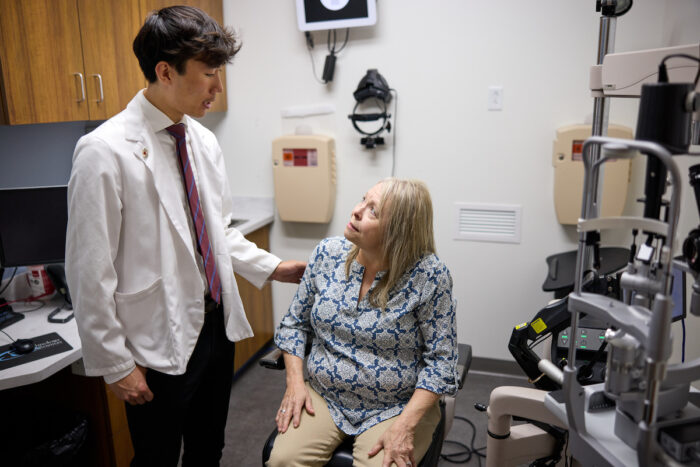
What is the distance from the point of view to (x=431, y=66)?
2.70m

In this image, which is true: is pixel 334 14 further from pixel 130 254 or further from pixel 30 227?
pixel 130 254

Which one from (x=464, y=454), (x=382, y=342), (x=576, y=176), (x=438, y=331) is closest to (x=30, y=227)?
(x=382, y=342)

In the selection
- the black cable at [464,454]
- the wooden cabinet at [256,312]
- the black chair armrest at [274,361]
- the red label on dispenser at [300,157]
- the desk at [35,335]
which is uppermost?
the red label on dispenser at [300,157]

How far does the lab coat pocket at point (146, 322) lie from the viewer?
142 centimetres

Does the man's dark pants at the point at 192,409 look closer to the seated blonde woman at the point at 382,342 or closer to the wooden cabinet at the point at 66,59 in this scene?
the seated blonde woman at the point at 382,342

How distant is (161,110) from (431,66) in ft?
5.27

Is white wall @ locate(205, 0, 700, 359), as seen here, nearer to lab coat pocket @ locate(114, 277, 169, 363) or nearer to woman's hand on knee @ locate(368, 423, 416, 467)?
woman's hand on knee @ locate(368, 423, 416, 467)

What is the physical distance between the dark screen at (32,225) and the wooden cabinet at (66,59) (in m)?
0.29

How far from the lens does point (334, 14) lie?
2.68 meters

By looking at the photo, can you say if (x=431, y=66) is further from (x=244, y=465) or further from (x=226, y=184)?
(x=244, y=465)

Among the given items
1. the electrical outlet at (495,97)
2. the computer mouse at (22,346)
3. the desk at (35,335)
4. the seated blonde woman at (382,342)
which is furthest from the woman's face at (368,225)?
the electrical outlet at (495,97)

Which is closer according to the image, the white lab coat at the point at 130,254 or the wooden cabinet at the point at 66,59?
Answer: the white lab coat at the point at 130,254

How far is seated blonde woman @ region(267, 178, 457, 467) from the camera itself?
5.21 feet

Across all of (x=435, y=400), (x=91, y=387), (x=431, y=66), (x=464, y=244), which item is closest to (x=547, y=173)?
(x=464, y=244)
